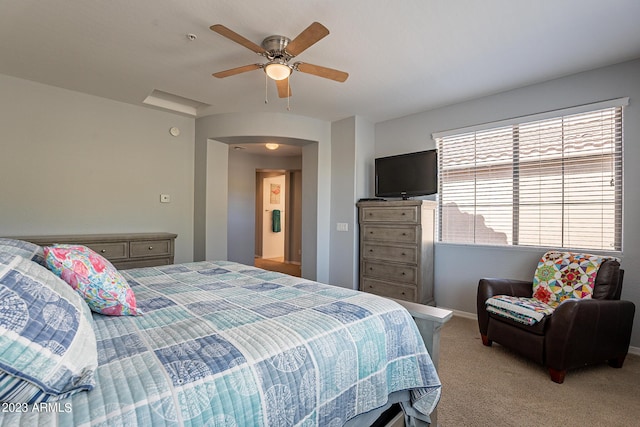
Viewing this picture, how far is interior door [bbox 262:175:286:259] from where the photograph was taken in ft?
26.1

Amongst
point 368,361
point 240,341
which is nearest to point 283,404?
point 240,341

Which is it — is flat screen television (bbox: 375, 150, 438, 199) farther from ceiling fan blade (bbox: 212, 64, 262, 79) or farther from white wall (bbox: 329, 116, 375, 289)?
ceiling fan blade (bbox: 212, 64, 262, 79)

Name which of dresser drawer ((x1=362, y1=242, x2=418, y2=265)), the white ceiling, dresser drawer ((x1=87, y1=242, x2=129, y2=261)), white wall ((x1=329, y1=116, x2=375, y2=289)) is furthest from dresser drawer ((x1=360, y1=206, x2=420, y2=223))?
dresser drawer ((x1=87, y1=242, x2=129, y2=261))

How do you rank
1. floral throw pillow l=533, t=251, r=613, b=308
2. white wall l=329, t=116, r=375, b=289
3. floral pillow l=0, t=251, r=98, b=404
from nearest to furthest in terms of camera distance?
floral pillow l=0, t=251, r=98, b=404, floral throw pillow l=533, t=251, r=613, b=308, white wall l=329, t=116, r=375, b=289

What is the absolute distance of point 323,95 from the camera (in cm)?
350

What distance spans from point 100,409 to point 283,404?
47cm

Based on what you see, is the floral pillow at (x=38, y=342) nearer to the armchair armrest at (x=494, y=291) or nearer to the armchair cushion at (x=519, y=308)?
the armchair cushion at (x=519, y=308)

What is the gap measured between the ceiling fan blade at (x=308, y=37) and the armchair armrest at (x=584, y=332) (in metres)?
2.50

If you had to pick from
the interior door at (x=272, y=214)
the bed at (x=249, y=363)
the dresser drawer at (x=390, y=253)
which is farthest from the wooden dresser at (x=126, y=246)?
the interior door at (x=272, y=214)

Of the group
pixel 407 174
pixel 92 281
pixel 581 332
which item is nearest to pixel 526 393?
pixel 581 332

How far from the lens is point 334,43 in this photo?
2.43 metres

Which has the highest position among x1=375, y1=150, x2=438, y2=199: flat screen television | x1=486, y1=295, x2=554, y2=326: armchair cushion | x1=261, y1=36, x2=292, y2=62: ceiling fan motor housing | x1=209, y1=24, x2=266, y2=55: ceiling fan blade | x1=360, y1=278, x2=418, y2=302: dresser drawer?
x1=261, y1=36, x2=292, y2=62: ceiling fan motor housing

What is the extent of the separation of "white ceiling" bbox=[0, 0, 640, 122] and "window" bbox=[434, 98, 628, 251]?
1.67ft

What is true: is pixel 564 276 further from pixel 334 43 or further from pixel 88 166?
pixel 88 166
